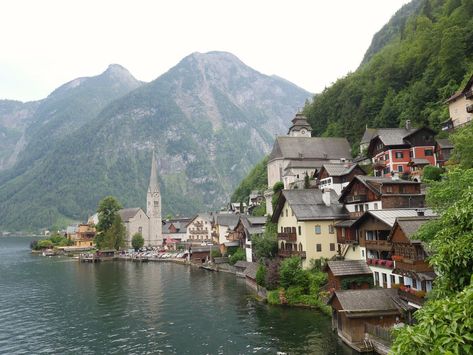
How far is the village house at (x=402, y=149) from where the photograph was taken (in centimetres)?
6788

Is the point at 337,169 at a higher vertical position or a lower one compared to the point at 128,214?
higher

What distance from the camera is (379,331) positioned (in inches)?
1238

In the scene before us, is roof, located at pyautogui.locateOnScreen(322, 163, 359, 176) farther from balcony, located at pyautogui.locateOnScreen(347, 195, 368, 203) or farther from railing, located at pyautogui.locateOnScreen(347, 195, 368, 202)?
railing, located at pyautogui.locateOnScreen(347, 195, 368, 202)

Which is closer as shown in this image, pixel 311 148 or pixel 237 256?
pixel 237 256

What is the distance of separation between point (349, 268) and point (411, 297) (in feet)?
36.7

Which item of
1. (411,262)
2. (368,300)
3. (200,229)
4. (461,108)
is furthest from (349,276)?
(200,229)

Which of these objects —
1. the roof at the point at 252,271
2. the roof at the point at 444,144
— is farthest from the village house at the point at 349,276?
the roof at the point at 444,144

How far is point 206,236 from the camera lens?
493 feet

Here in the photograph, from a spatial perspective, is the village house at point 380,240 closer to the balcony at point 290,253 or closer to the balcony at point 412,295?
the balcony at point 412,295

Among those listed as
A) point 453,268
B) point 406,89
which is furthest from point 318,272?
point 406,89

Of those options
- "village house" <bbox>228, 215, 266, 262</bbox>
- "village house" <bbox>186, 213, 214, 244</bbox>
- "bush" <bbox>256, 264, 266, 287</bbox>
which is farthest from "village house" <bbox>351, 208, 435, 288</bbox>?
"village house" <bbox>186, 213, 214, 244</bbox>

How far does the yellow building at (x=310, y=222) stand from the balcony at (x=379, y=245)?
30.3ft

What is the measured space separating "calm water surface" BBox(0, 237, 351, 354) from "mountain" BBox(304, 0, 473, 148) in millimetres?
51955

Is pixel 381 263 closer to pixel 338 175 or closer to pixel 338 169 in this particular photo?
pixel 338 175
